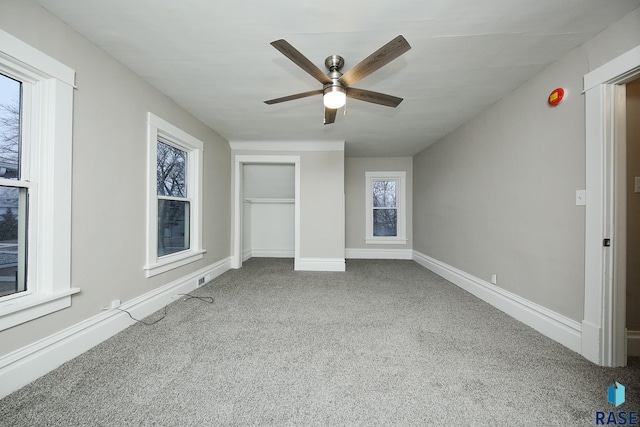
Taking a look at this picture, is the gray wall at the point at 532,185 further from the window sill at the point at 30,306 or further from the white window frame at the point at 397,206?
the window sill at the point at 30,306

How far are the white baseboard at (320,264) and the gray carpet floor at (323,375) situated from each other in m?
1.70

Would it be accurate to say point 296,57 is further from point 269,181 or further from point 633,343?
point 269,181

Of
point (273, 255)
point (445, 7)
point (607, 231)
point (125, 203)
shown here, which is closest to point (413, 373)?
point (607, 231)

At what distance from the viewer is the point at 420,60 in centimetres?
188

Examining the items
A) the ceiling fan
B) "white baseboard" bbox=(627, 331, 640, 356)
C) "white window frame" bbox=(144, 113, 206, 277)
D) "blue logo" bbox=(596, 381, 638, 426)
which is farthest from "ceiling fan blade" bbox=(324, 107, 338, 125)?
"white baseboard" bbox=(627, 331, 640, 356)

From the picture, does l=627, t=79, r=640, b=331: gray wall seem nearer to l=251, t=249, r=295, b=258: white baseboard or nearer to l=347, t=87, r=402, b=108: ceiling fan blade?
l=347, t=87, r=402, b=108: ceiling fan blade

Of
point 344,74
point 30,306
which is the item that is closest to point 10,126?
point 30,306

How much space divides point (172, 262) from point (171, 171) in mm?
1076

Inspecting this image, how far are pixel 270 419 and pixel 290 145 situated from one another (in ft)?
12.1

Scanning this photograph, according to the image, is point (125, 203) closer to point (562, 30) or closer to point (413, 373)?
point (413, 373)

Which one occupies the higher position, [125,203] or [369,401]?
[125,203]

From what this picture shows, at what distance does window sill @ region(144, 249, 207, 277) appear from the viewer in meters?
2.34

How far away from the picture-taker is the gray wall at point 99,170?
143cm

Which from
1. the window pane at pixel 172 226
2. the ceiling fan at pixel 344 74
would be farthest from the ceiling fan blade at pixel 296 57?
the window pane at pixel 172 226
